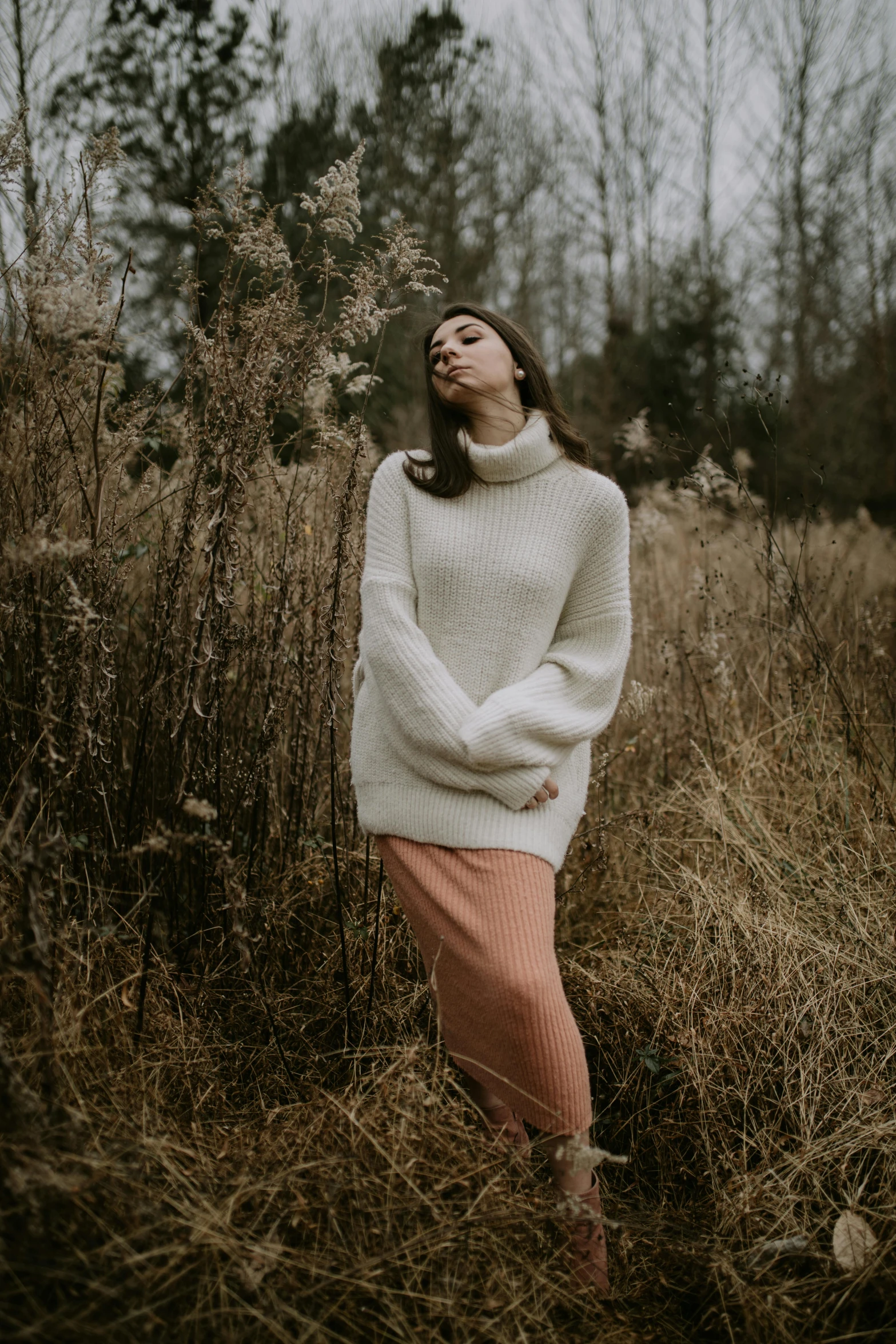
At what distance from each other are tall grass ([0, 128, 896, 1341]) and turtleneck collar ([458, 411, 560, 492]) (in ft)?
0.87

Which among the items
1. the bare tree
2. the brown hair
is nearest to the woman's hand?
the brown hair

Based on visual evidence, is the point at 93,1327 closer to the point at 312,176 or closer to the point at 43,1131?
the point at 43,1131

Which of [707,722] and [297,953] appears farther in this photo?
[707,722]

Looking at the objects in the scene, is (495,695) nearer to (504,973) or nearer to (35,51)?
(504,973)

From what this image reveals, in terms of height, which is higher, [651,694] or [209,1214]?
[651,694]

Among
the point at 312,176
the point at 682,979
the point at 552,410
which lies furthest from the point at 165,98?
the point at 682,979

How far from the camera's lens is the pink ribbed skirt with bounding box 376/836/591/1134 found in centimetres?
148

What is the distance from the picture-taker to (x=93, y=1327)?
3.53ft

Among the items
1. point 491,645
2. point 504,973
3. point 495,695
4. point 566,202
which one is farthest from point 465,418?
point 566,202

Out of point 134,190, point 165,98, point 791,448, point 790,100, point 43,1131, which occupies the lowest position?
point 43,1131

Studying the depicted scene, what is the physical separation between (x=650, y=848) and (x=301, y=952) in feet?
3.72

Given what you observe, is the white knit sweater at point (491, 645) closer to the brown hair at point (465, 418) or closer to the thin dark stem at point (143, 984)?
the brown hair at point (465, 418)

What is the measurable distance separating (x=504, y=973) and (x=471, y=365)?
1.20 m

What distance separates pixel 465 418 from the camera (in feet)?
5.98
